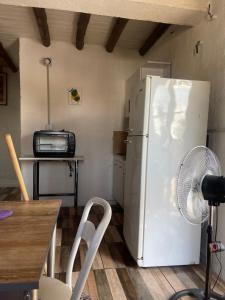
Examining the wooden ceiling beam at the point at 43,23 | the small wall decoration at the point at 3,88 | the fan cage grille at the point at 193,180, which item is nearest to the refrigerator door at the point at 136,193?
the fan cage grille at the point at 193,180

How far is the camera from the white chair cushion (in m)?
0.97

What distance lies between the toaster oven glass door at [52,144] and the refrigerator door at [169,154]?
1.65m

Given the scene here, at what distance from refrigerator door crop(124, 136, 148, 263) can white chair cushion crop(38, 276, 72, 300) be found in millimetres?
1067

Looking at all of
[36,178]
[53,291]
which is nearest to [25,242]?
[53,291]

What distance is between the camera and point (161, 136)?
2.00 m

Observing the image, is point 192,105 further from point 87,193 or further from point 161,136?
point 87,193

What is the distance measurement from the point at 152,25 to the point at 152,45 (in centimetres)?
51

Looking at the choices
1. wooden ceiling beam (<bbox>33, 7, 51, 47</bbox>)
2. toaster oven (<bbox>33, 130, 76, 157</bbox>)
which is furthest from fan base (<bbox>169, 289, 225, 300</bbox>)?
wooden ceiling beam (<bbox>33, 7, 51, 47</bbox>)

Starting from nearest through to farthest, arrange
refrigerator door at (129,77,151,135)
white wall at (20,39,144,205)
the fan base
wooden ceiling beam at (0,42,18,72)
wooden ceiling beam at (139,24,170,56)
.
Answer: the fan base
refrigerator door at (129,77,151,135)
wooden ceiling beam at (139,24,170,56)
white wall at (20,39,144,205)
wooden ceiling beam at (0,42,18,72)

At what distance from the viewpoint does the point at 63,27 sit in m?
3.23

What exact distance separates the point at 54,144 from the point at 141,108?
5.53 ft

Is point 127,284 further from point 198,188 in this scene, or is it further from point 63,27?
point 63,27

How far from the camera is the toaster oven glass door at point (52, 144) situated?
328cm

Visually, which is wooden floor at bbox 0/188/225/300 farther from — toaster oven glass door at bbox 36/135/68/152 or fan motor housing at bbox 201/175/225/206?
toaster oven glass door at bbox 36/135/68/152
